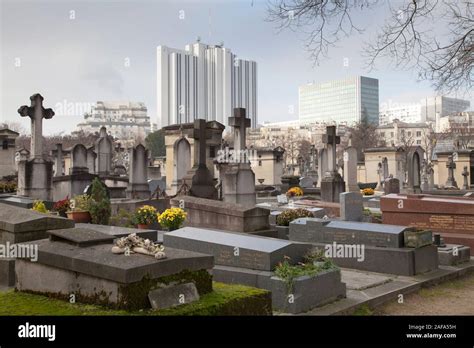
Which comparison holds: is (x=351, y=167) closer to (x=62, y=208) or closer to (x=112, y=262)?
(x=62, y=208)

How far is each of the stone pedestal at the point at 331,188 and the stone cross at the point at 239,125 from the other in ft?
21.6

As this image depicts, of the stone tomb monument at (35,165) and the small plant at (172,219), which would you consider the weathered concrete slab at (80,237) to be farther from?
the stone tomb monument at (35,165)

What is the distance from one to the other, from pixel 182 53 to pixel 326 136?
17614 millimetres

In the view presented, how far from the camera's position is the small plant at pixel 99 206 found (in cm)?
1113

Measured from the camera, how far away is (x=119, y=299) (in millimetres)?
4402

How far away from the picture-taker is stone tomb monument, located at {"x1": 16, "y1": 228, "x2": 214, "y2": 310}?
4.43 m

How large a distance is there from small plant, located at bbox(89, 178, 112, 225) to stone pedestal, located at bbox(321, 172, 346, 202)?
1173 cm

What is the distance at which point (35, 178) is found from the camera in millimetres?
14953

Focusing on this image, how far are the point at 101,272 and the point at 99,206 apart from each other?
6936 millimetres

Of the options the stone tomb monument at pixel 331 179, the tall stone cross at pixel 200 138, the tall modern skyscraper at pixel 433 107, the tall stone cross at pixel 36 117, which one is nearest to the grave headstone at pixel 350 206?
the tall stone cross at pixel 200 138

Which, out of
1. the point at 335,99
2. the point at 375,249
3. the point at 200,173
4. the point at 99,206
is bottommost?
the point at 375,249

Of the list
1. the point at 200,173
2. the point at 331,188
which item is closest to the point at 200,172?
the point at 200,173

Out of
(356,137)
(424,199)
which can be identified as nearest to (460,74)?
(424,199)
